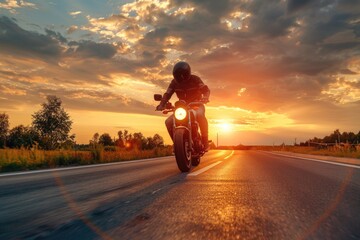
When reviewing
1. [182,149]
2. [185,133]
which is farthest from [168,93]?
[182,149]

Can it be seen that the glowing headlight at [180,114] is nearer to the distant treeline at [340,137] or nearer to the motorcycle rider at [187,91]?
the motorcycle rider at [187,91]

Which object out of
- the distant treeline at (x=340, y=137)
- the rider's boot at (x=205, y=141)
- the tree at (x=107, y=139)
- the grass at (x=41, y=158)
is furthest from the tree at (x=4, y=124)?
the rider's boot at (x=205, y=141)

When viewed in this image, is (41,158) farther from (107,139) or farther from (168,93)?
(107,139)

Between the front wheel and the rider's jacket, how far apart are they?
4.05 ft

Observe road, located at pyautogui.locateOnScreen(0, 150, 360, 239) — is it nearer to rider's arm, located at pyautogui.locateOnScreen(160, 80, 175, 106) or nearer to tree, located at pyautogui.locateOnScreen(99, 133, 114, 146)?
rider's arm, located at pyautogui.locateOnScreen(160, 80, 175, 106)

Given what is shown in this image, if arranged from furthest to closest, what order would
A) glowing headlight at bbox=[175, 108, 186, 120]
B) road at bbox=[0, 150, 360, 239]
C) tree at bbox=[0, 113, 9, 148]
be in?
tree at bbox=[0, 113, 9, 148], glowing headlight at bbox=[175, 108, 186, 120], road at bbox=[0, 150, 360, 239]

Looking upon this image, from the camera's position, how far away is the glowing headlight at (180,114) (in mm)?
7441

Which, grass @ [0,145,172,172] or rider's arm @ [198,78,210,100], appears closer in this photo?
rider's arm @ [198,78,210,100]

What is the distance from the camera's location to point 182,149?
706 centimetres

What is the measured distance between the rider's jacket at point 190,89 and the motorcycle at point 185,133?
0.31 meters

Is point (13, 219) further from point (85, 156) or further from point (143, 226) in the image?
point (85, 156)

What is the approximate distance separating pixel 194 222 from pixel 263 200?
1.33 m

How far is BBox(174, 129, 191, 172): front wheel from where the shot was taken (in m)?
7.04

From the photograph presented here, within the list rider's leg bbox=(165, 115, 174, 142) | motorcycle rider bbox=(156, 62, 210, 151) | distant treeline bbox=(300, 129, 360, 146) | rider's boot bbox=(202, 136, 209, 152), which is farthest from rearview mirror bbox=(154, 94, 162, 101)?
distant treeline bbox=(300, 129, 360, 146)
